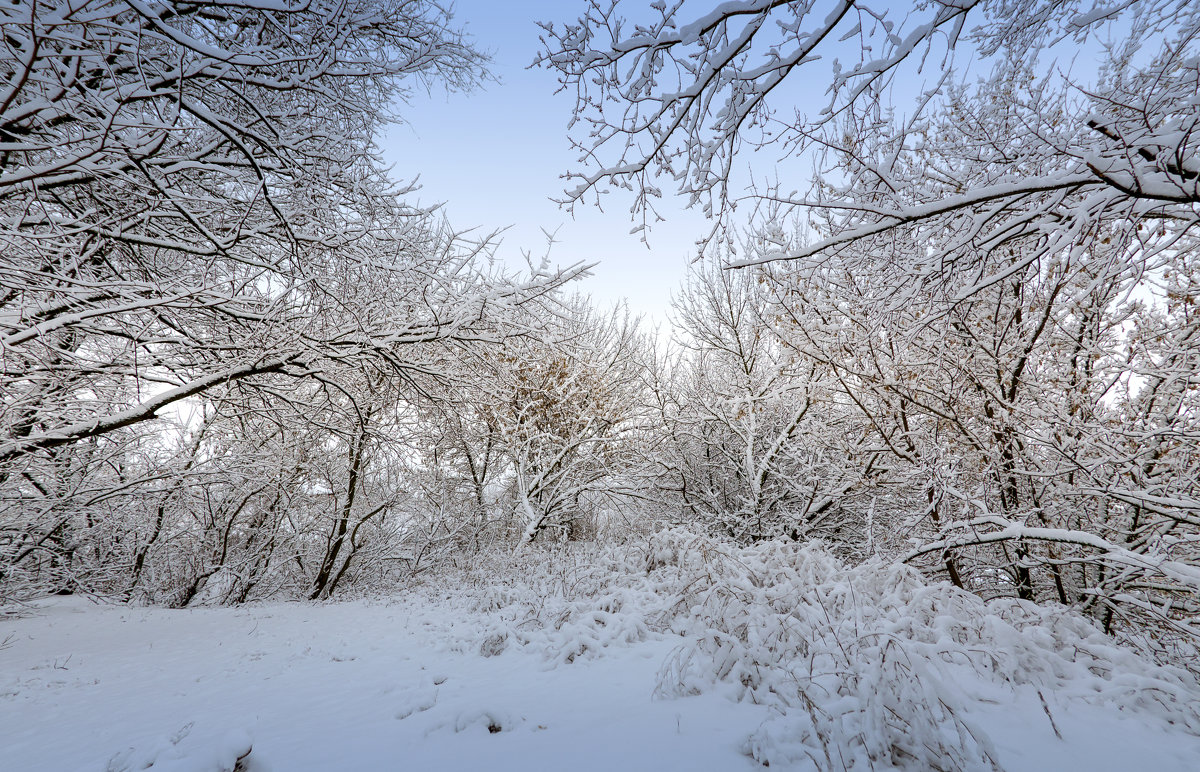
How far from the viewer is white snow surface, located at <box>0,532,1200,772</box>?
222 cm

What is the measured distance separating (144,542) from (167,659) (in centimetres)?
545

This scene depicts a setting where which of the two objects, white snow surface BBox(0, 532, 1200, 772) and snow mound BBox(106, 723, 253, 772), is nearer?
white snow surface BBox(0, 532, 1200, 772)

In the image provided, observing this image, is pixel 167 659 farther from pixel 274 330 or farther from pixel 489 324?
pixel 489 324

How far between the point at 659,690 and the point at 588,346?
358 centimetres

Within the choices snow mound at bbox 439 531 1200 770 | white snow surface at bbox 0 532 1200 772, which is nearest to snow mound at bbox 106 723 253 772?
white snow surface at bbox 0 532 1200 772

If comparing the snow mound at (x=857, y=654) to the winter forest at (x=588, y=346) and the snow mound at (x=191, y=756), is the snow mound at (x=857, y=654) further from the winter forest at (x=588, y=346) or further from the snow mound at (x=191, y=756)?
the snow mound at (x=191, y=756)

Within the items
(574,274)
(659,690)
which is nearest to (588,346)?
(574,274)

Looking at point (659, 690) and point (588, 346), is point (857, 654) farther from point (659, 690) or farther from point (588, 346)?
point (588, 346)

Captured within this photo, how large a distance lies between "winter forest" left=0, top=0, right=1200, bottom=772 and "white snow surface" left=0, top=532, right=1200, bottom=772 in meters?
0.03

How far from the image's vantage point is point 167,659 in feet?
16.2

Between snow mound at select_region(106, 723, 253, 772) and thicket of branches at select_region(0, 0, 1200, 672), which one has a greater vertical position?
thicket of branches at select_region(0, 0, 1200, 672)

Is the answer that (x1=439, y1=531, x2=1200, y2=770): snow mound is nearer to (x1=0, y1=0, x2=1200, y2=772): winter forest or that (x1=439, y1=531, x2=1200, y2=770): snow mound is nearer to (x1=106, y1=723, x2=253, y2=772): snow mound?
(x1=0, y1=0, x2=1200, y2=772): winter forest

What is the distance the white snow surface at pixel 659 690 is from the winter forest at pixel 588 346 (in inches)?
1.2

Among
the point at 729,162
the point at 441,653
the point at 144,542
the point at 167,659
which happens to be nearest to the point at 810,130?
the point at 729,162
